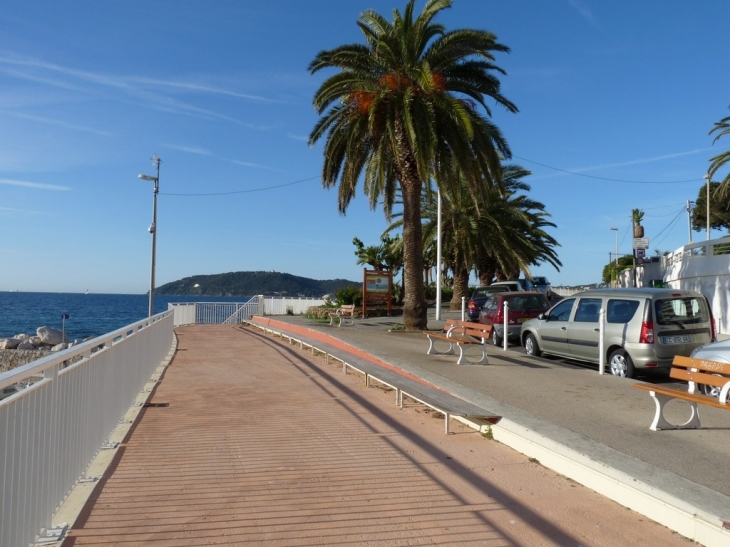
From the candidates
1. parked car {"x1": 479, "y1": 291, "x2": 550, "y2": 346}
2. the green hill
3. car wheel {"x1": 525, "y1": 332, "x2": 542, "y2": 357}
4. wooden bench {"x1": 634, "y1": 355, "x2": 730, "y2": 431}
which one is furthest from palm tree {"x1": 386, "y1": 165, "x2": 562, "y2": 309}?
the green hill

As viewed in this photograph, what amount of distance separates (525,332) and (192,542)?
11786 millimetres

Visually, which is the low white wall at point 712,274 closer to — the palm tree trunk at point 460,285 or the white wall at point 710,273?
the white wall at point 710,273

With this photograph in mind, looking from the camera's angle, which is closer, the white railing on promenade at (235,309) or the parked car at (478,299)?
the parked car at (478,299)

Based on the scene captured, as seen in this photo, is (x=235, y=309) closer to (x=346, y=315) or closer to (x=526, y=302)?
(x=346, y=315)

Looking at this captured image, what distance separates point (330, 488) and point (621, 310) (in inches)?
326

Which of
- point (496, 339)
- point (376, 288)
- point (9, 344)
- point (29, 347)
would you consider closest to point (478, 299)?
point (376, 288)

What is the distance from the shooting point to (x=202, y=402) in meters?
9.34

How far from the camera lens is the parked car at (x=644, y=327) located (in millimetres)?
11070

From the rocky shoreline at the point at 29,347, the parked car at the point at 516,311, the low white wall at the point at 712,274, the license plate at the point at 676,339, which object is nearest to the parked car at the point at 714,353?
the license plate at the point at 676,339

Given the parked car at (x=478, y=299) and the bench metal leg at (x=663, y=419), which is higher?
the parked car at (x=478, y=299)

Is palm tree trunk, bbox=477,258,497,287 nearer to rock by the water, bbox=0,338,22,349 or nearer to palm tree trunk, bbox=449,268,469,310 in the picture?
palm tree trunk, bbox=449,268,469,310

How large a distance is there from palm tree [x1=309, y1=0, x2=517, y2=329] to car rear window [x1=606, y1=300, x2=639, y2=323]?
7.16m

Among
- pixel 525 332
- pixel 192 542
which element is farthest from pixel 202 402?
pixel 525 332

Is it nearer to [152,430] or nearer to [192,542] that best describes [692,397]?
[192,542]
